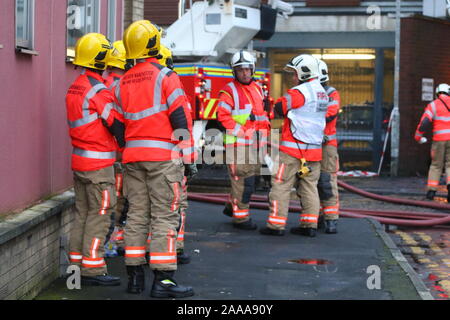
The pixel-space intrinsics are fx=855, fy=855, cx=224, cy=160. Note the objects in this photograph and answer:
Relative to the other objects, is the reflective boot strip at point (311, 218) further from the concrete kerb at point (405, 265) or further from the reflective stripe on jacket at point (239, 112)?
the reflective stripe on jacket at point (239, 112)

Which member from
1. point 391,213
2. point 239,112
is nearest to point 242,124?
point 239,112

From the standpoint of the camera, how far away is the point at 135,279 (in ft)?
20.4

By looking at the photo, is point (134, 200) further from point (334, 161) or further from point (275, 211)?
point (334, 161)

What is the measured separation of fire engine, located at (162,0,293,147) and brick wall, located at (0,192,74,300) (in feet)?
24.4

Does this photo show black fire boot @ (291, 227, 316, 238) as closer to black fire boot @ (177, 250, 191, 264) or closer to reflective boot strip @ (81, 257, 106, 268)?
black fire boot @ (177, 250, 191, 264)

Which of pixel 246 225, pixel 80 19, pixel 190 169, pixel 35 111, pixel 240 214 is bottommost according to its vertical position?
pixel 246 225

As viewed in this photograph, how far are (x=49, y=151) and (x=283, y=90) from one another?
12353 mm

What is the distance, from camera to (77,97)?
253 inches

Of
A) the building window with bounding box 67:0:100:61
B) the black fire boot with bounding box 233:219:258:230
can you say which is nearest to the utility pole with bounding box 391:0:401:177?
the black fire boot with bounding box 233:219:258:230

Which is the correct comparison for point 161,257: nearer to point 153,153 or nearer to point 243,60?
point 153,153

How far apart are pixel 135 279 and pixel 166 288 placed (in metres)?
0.26

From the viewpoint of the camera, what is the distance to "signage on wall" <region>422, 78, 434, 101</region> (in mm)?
17438
